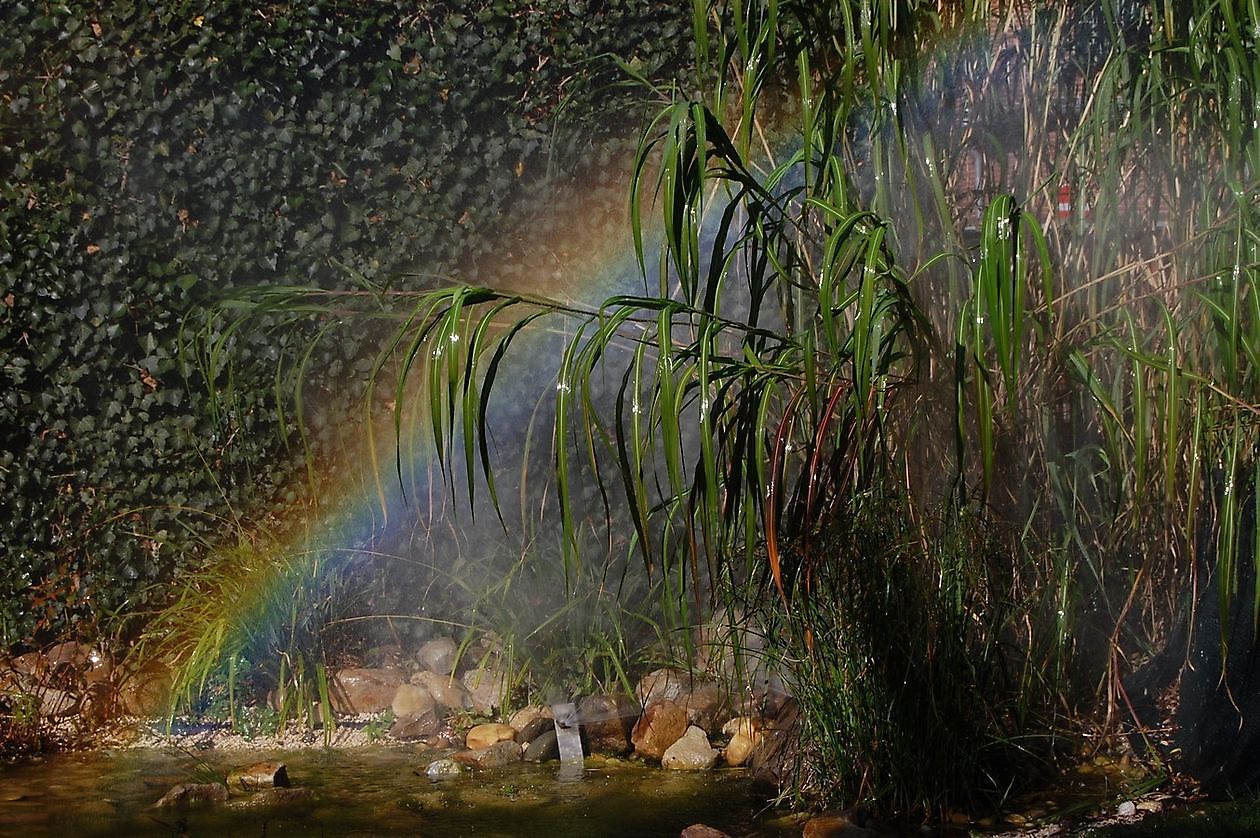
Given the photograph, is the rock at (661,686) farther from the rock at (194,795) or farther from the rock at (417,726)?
the rock at (194,795)

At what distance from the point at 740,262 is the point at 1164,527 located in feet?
7.27

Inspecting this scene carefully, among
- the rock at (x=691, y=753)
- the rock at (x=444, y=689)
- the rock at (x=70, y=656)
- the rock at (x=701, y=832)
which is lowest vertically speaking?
the rock at (x=691, y=753)

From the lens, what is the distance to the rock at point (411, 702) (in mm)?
5082

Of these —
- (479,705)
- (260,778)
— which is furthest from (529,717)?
(260,778)

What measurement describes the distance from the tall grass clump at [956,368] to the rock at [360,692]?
1816mm

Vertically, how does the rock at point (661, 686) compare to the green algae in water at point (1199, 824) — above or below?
above

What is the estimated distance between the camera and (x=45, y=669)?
501 cm

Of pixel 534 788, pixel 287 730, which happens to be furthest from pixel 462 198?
pixel 534 788

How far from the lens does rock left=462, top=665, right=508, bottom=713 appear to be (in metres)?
5.07

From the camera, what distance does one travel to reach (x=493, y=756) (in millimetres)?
4438

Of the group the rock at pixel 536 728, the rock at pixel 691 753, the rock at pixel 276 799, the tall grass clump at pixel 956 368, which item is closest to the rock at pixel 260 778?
the rock at pixel 276 799

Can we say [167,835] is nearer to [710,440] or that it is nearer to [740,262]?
[710,440]

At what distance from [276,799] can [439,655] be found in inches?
60.0

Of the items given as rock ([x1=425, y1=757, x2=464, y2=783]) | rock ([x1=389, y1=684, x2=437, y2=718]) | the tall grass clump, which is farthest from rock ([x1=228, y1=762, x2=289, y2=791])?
the tall grass clump
